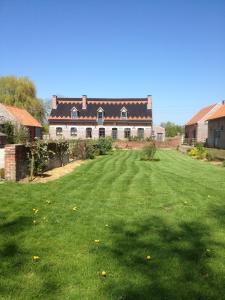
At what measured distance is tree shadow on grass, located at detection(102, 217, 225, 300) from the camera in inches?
157

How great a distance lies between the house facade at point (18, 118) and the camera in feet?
127

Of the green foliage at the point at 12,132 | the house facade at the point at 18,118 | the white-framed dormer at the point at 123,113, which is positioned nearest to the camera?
the green foliage at the point at 12,132

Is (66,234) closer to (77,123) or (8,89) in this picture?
(77,123)

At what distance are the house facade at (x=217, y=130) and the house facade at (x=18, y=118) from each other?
1987 centimetres

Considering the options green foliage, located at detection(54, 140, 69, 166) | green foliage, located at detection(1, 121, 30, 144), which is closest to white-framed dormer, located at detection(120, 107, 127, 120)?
green foliage, located at detection(1, 121, 30, 144)

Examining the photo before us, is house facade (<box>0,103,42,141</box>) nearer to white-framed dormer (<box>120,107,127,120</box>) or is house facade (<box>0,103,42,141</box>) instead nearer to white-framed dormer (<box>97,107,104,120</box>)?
white-framed dormer (<box>97,107,104,120</box>)

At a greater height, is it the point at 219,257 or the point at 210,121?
the point at 210,121

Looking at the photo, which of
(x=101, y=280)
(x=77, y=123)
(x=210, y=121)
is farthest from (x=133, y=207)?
(x=77, y=123)

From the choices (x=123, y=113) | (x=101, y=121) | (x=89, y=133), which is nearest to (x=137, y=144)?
(x=123, y=113)

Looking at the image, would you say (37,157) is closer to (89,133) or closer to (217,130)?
(217,130)

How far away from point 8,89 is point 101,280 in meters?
54.4

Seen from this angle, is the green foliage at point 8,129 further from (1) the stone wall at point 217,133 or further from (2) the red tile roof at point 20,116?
(1) the stone wall at point 217,133

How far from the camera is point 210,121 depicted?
3925 cm

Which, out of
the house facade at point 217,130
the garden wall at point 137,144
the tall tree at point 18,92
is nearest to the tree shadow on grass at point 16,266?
the house facade at point 217,130
